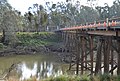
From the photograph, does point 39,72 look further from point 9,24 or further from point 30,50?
point 9,24

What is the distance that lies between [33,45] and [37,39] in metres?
4.71

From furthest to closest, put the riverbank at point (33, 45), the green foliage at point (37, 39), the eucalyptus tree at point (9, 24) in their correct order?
the green foliage at point (37, 39), the eucalyptus tree at point (9, 24), the riverbank at point (33, 45)

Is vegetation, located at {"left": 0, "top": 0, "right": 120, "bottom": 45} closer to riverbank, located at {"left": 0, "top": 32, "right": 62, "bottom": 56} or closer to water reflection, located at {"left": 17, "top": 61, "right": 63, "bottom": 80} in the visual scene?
riverbank, located at {"left": 0, "top": 32, "right": 62, "bottom": 56}

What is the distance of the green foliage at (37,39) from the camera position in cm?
4248

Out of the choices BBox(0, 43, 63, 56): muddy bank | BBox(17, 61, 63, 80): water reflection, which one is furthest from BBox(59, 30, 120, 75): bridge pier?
BBox(0, 43, 63, 56): muddy bank

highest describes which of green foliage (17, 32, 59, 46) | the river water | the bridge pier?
the bridge pier

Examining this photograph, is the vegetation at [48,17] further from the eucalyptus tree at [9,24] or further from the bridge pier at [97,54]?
the bridge pier at [97,54]

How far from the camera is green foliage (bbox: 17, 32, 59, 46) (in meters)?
42.5

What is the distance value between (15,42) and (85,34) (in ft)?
77.8

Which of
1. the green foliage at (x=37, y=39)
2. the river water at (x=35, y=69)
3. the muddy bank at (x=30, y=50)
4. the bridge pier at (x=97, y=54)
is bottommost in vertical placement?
the muddy bank at (x=30, y=50)

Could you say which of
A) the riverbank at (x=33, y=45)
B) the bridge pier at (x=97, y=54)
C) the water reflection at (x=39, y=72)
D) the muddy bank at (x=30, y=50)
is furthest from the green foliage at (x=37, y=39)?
the bridge pier at (x=97, y=54)

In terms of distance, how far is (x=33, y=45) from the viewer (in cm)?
4112

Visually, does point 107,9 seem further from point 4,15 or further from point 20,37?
point 4,15

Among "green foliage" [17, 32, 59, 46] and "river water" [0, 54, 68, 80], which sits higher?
"green foliage" [17, 32, 59, 46]
